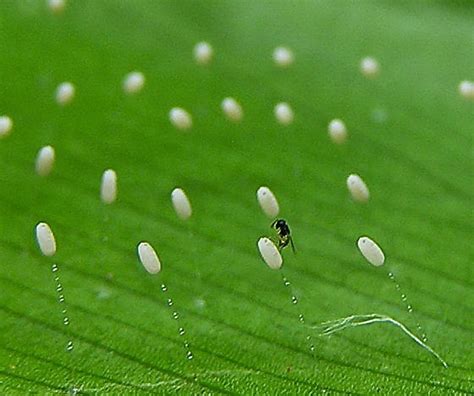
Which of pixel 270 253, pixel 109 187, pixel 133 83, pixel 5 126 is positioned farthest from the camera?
pixel 133 83

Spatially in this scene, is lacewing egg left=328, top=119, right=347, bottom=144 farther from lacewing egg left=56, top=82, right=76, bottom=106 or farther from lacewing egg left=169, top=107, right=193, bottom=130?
lacewing egg left=56, top=82, right=76, bottom=106

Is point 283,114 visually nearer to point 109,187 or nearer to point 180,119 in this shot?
Result: point 180,119

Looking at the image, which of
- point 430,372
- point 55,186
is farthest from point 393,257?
point 55,186

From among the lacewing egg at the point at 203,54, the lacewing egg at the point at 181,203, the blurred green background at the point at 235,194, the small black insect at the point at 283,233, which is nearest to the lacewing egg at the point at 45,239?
the blurred green background at the point at 235,194

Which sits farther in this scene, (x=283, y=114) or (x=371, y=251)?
(x=283, y=114)

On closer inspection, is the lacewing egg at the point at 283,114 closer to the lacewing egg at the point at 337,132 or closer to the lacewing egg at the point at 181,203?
the lacewing egg at the point at 337,132

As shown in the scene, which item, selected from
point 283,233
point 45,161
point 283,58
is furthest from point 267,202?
point 283,58
